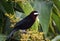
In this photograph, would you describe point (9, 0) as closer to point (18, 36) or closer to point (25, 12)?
point (25, 12)

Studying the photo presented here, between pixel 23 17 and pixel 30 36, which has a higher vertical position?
pixel 23 17

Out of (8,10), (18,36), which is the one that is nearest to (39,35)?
(18,36)

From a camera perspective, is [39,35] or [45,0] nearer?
[39,35]

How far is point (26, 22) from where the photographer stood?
7.30 feet

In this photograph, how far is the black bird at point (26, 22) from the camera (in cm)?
214

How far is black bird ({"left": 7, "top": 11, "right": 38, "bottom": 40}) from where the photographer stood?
2.14 m

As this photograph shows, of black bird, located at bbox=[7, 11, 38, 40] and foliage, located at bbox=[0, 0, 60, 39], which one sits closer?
black bird, located at bbox=[7, 11, 38, 40]

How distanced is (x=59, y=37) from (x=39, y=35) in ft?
2.13

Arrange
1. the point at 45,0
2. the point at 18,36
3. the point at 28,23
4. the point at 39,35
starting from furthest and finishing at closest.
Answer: the point at 45,0
the point at 28,23
the point at 18,36
the point at 39,35

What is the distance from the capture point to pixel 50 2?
2.35 m

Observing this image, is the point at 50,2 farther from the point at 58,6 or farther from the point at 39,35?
the point at 39,35

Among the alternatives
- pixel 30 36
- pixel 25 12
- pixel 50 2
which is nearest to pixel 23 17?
pixel 25 12

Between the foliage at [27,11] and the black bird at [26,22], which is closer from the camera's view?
the black bird at [26,22]

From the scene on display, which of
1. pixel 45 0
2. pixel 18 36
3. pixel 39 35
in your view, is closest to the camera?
pixel 39 35
